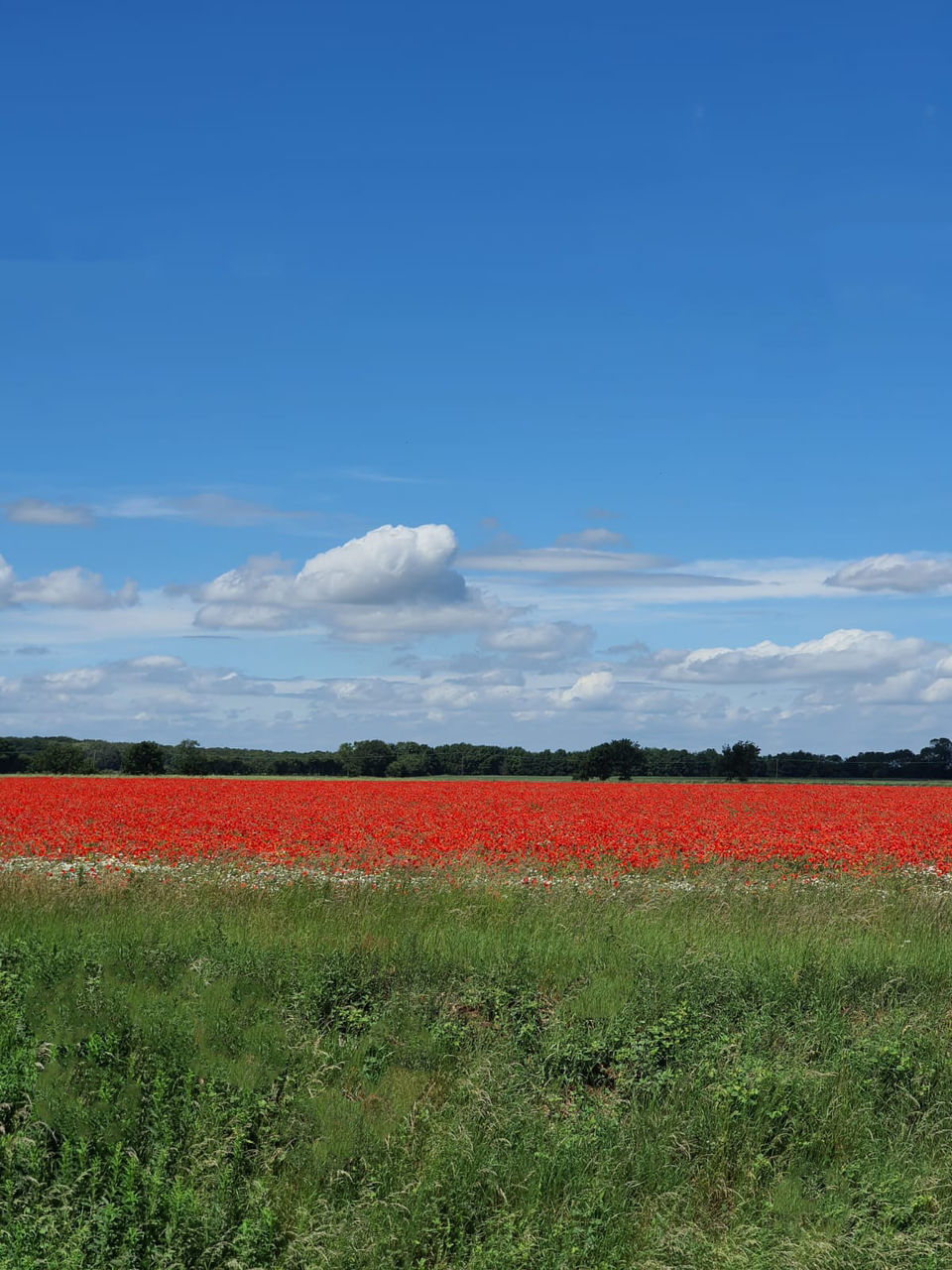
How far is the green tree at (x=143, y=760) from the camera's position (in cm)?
7094

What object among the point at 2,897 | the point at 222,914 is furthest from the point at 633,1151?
the point at 2,897

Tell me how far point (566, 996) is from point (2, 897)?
8.37m

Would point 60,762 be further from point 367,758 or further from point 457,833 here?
point 457,833

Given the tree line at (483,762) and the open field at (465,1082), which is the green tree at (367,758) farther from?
the open field at (465,1082)

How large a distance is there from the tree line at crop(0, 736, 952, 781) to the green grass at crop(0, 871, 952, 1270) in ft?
202

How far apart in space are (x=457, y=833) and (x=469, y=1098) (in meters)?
12.0

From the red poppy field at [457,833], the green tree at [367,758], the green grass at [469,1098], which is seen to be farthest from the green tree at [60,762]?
the green grass at [469,1098]

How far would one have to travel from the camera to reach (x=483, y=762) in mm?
83438

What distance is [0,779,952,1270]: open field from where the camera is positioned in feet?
24.5

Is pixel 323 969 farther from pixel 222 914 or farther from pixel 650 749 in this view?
pixel 650 749

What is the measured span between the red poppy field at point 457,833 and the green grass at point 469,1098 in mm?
6200

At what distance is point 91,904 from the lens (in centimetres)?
1400

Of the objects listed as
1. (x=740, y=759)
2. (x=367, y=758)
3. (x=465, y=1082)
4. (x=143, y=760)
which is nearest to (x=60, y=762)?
(x=143, y=760)

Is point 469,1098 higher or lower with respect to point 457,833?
lower
